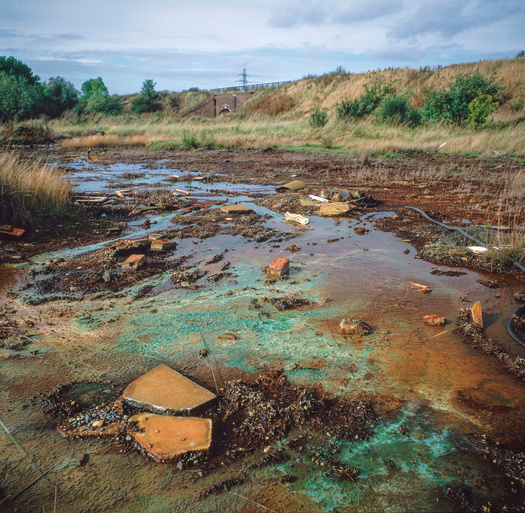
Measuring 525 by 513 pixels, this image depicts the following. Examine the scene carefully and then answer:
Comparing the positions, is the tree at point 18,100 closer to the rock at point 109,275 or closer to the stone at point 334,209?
the stone at point 334,209

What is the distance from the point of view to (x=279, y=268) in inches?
147

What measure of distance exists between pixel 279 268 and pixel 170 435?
220cm

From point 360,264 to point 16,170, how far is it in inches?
200

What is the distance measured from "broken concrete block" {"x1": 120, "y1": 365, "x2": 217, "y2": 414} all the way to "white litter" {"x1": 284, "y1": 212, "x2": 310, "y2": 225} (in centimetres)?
397

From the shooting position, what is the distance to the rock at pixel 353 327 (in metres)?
2.69

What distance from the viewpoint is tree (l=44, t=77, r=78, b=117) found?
33.2m

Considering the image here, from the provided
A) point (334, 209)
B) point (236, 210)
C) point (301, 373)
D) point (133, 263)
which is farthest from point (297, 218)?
point (301, 373)

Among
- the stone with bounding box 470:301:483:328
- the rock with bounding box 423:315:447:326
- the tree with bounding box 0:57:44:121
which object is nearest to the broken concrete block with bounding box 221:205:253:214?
the rock with bounding box 423:315:447:326

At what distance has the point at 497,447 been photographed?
1718 millimetres

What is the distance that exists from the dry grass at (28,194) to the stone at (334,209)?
4.15 metres

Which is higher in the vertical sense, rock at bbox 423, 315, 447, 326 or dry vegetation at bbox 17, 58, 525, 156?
dry vegetation at bbox 17, 58, 525, 156

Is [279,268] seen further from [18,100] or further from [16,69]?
[16,69]

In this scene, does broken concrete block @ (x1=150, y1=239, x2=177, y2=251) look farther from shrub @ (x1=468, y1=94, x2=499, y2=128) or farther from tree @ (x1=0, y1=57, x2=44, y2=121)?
tree @ (x1=0, y1=57, x2=44, y2=121)

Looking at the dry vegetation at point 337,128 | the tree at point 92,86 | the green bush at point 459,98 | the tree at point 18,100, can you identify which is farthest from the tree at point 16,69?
the green bush at point 459,98
